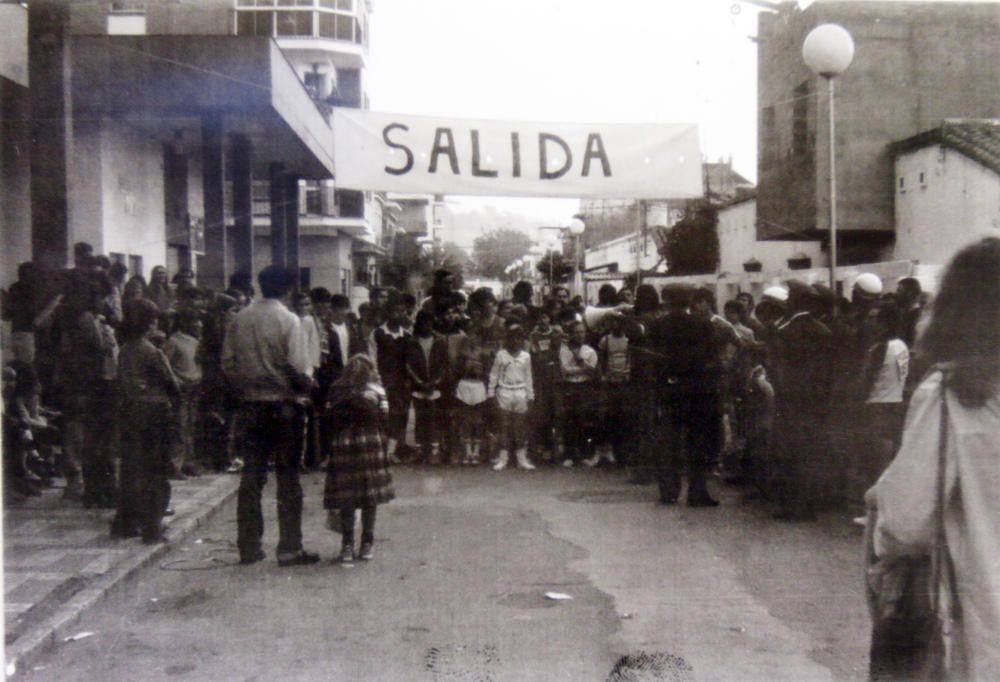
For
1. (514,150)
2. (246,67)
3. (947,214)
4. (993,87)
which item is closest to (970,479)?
(514,150)

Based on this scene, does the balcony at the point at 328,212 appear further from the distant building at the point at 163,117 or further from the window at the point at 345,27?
the window at the point at 345,27

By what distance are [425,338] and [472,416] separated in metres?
0.95

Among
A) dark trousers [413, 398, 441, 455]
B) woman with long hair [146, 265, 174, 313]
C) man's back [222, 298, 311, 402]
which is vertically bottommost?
dark trousers [413, 398, 441, 455]

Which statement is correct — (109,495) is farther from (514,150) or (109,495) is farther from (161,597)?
(514,150)

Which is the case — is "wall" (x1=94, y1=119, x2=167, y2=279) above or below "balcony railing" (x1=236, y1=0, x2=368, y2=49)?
below

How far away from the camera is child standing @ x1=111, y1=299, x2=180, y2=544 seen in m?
7.26

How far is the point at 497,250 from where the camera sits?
90812mm

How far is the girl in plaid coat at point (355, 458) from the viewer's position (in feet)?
22.9

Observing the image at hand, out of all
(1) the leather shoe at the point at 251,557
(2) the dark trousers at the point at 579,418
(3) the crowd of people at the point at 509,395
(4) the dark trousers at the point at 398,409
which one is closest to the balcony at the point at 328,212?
(3) the crowd of people at the point at 509,395

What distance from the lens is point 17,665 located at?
16.1 feet

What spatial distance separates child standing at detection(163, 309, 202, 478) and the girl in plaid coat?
10.5ft

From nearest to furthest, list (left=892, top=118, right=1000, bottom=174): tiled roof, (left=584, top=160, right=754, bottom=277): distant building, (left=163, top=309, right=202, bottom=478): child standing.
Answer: (left=163, top=309, right=202, bottom=478): child standing → (left=892, top=118, right=1000, bottom=174): tiled roof → (left=584, top=160, right=754, bottom=277): distant building

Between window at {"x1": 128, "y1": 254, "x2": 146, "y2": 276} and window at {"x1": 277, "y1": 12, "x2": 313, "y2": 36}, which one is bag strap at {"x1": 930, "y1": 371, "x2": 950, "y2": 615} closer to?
window at {"x1": 277, "y1": 12, "x2": 313, "y2": 36}

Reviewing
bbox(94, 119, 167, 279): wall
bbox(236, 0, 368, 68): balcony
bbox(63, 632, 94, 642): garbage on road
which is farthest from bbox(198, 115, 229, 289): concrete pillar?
bbox(63, 632, 94, 642): garbage on road
